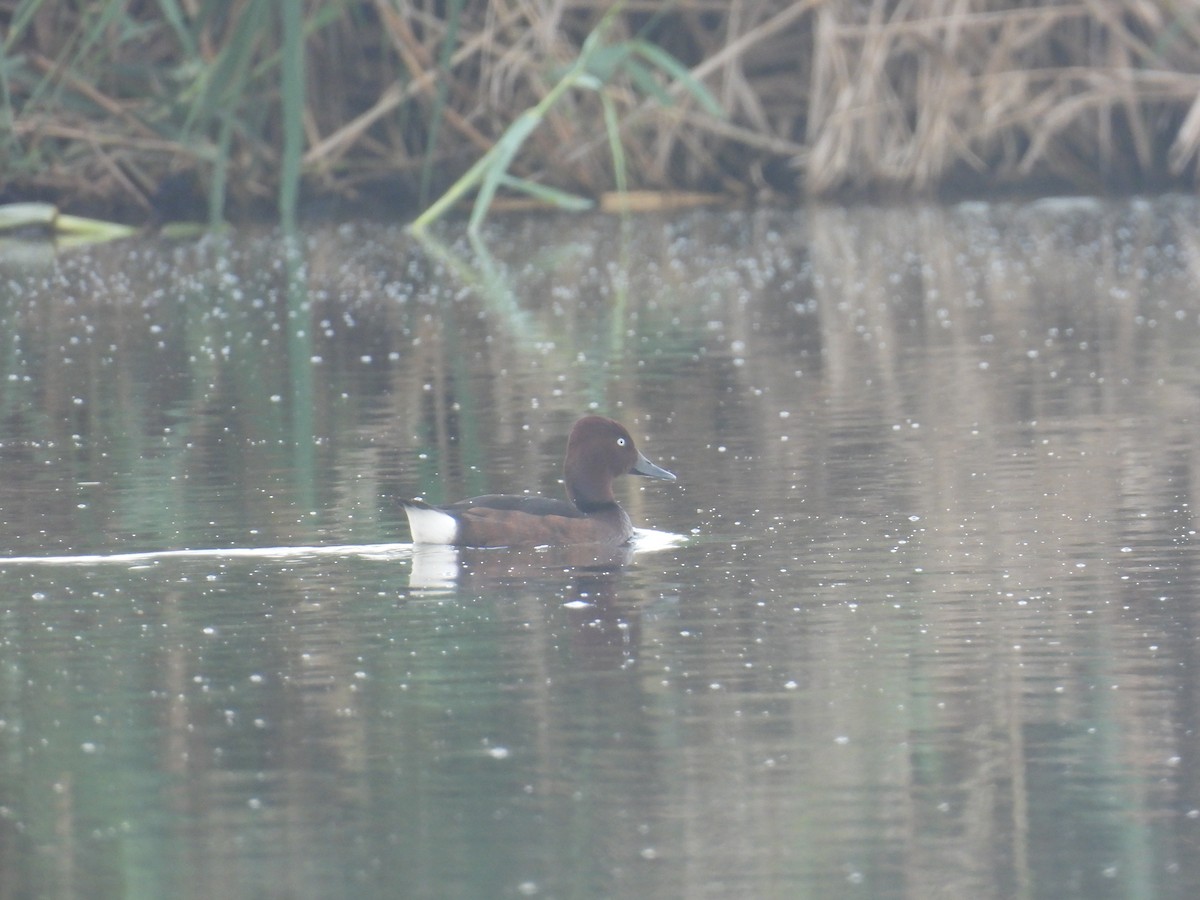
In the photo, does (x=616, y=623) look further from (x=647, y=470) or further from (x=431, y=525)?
(x=647, y=470)

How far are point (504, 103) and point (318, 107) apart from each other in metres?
2.32

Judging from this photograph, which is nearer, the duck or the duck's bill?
the duck

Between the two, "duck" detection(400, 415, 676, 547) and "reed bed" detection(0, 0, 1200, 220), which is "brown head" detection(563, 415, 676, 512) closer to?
"duck" detection(400, 415, 676, 547)

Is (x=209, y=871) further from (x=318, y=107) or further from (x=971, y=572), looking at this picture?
(x=318, y=107)

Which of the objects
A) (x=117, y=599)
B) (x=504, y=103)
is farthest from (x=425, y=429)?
(x=504, y=103)

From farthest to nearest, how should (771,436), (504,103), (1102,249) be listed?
1. (504,103)
2. (1102,249)
3. (771,436)

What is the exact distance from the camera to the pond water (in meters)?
4.84

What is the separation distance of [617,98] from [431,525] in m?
17.0

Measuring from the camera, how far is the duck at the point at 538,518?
26.0 ft

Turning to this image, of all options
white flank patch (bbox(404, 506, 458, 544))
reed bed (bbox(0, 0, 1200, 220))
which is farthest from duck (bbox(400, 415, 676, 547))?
reed bed (bbox(0, 0, 1200, 220))

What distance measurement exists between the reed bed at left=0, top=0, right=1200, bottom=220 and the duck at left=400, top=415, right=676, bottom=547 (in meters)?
14.0

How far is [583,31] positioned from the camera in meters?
25.3

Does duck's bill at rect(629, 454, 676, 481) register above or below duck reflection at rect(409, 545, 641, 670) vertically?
above

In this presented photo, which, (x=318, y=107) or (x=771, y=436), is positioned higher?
(x=318, y=107)
